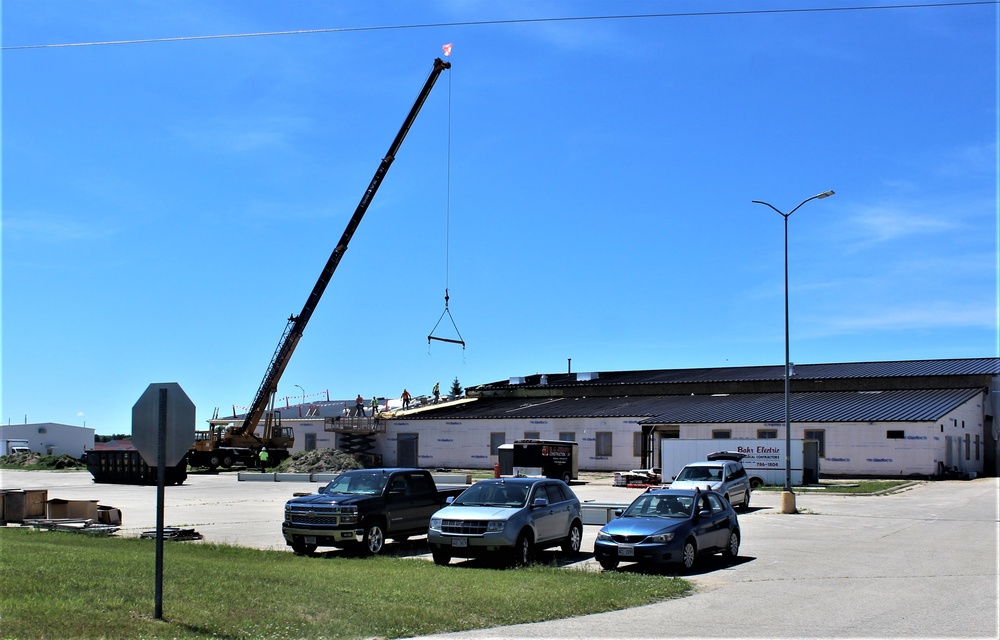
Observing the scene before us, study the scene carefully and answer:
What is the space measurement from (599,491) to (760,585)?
26859 mm

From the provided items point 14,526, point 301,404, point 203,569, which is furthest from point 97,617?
point 301,404

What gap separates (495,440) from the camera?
65.1 meters

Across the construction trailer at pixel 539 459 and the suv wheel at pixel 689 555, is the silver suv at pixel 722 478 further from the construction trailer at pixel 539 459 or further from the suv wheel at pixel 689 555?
the construction trailer at pixel 539 459

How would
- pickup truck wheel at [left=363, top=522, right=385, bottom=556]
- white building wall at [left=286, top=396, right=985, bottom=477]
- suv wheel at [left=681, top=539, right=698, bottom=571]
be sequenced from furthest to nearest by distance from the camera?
white building wall at [left=286, top=396, right=985, bottom=477] → pickup truck wheel at [left=363, top=522, right=385, bottom=556] → suv wheel at [left=681, top=539, right=698, bottom=571]

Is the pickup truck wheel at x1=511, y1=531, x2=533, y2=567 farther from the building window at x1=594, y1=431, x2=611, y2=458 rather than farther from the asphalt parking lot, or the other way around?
the building window at x1=594, y1=431, x2=611, y2=458

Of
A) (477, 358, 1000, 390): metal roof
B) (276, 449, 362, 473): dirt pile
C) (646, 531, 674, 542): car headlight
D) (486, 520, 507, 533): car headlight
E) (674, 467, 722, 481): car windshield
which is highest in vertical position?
(477, 358, 1000, 390): metal roof

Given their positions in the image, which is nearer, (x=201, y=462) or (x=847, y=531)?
(x=847, y=531)

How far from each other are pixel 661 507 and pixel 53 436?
87582mm

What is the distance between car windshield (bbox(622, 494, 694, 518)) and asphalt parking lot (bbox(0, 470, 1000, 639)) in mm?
1017

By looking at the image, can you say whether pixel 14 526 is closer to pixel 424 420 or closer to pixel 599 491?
pixel 599 491

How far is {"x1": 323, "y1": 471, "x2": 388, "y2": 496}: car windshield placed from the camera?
19719 millimetres

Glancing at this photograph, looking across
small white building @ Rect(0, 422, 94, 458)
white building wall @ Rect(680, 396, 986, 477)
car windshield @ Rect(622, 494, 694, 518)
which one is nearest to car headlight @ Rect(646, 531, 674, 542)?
car windshield @ Rect(622, 494, 694, 518)

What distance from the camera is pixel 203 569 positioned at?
14234 millimetres

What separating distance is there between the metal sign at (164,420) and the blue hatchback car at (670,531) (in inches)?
341
